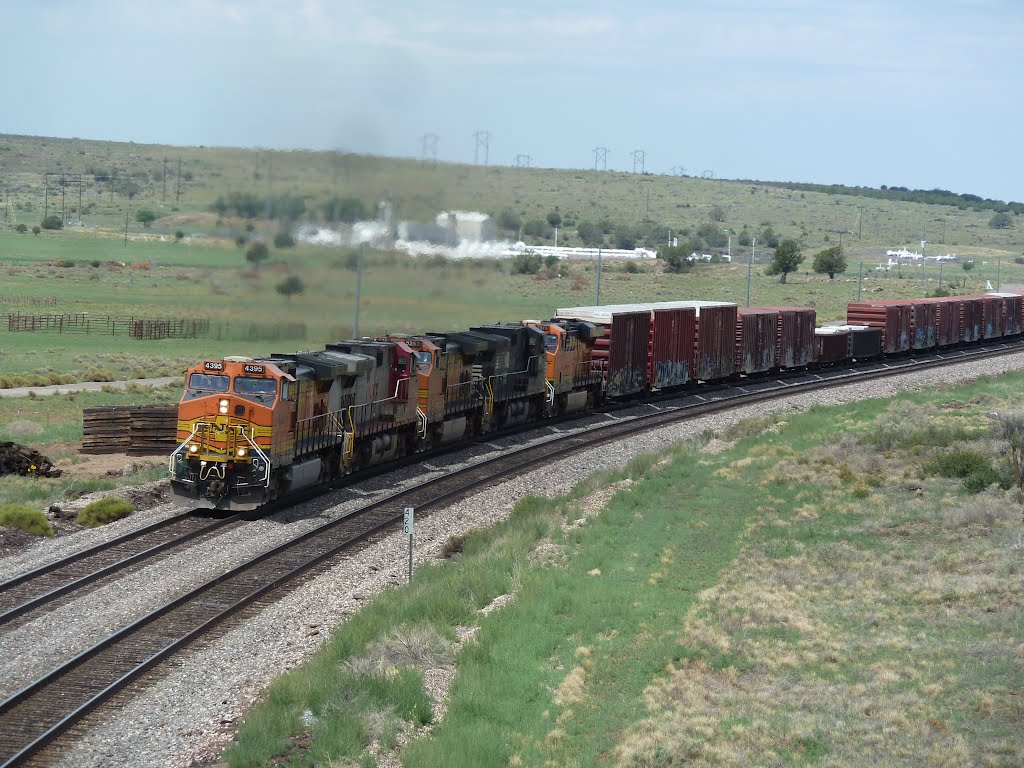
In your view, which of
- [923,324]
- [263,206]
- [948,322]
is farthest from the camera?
[948,322]

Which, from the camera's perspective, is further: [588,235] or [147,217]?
[588,235]

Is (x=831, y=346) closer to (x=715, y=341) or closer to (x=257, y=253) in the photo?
(x=715, y=341)

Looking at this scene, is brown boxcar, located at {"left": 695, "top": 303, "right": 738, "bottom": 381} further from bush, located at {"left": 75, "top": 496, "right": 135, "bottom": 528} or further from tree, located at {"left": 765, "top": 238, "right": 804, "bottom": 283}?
tree, located at {"left": 765, "top": 238, "right": 804, "bottom": 283}

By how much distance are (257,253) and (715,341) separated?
21684 mm

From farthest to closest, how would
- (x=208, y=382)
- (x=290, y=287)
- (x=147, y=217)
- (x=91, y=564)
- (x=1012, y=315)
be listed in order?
1. (x=1012, y=315)
2. (x=147, y=217)
3. (x=290, y=287)
4. (x=208, y=382)
5. (x=91, y=564)

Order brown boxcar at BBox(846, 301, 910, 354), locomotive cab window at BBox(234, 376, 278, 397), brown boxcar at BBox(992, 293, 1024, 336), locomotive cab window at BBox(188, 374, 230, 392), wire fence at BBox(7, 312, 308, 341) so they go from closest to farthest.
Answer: locomotive cab window at BBox(234, 376, 278, 397), locomotive cab window at BBox(188, 374, 230, 392), brown boxcar at BBox(846, 301, 910, 354), wire fence at BBox(7, 312, 308, 341), brown boxcar at BBox(992, 293, 1024, 336)

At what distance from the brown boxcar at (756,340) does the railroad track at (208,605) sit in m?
13.8

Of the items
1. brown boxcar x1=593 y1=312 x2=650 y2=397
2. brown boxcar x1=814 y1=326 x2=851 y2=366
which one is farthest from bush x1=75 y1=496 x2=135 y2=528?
brown boxcar x1=814 y1=326 x2=851 y2=366

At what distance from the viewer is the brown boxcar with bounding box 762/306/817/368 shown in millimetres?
56812

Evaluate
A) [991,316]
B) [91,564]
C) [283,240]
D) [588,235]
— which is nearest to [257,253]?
[283,240]

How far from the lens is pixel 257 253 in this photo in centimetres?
3838

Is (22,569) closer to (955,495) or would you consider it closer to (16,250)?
(955,495)

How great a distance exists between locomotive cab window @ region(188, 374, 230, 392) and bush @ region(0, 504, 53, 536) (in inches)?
165

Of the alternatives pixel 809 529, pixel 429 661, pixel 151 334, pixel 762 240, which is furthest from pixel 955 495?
pixel 762 240
